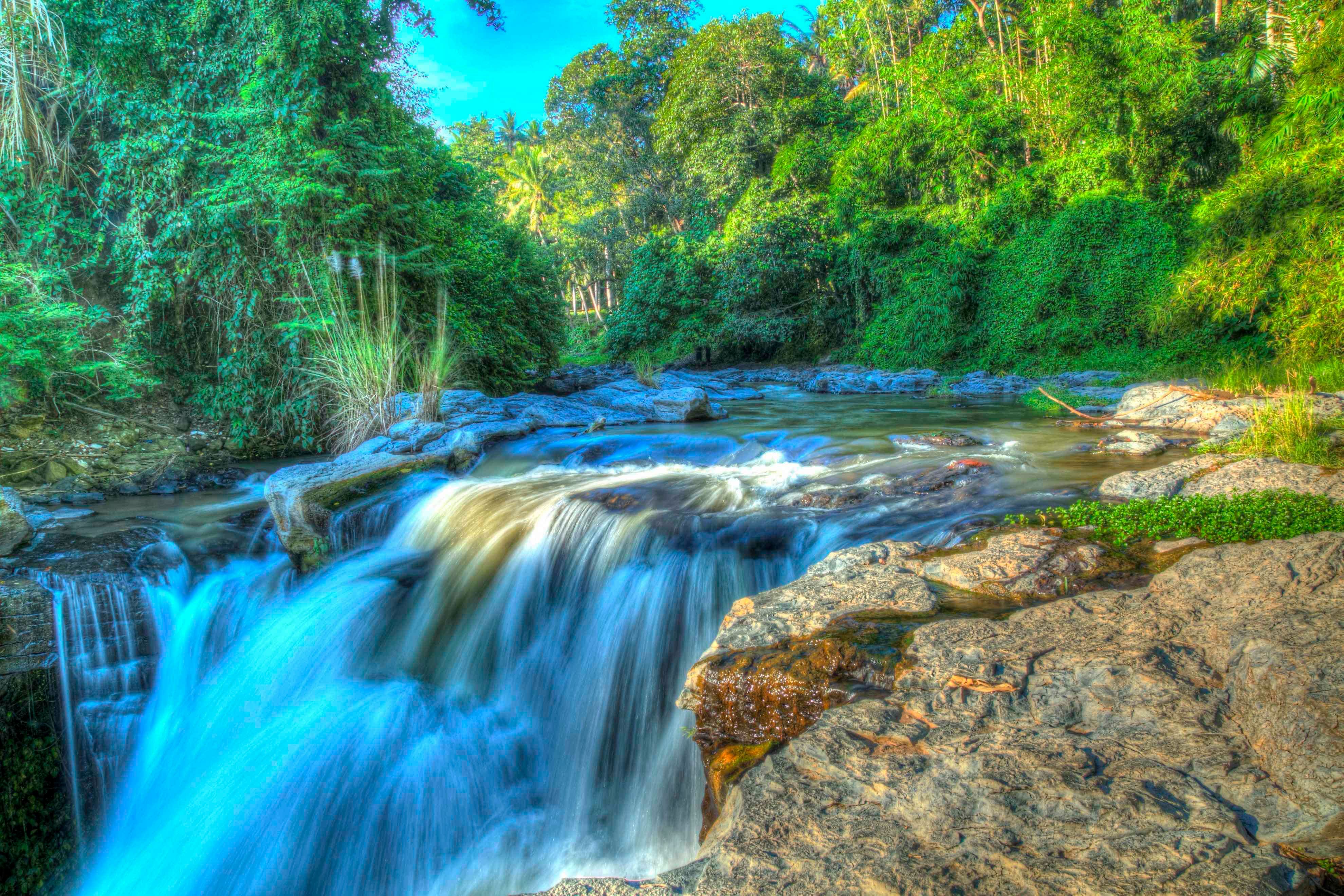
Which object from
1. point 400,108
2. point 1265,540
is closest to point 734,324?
point 400,108

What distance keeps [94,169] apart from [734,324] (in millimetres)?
16358

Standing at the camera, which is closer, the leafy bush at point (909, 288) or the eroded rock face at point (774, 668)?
the eroded rock face at point (774, 668)

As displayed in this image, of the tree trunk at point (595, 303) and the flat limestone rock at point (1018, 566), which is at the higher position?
the tree trunk at point (595, 303)

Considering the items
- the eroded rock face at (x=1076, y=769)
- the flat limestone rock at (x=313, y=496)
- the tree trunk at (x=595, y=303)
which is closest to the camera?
the eroded rock face at (x=1076, y=769)

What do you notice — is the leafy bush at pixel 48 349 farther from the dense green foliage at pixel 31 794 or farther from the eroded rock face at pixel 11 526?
the dense green foliage at pixel 31 794

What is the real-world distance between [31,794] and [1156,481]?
7045 mm

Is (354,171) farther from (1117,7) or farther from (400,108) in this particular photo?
(1117,7)

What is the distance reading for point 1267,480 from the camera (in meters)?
3.83

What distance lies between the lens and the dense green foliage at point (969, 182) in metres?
9.79

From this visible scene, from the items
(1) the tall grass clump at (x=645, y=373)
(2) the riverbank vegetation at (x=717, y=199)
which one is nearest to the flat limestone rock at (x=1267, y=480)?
(2) the riverbank vegetation at (x=717, y=199)

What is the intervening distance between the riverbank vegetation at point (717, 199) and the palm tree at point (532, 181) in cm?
1331

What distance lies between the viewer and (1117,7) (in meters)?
16.7

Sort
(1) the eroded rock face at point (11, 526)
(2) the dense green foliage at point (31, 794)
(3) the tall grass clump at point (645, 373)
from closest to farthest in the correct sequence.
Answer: (2) the dense green foliage at point (31, 794)
(1) the eroded rock face at point (11, 526)
(3) the tall grass clump at point (645, 373)

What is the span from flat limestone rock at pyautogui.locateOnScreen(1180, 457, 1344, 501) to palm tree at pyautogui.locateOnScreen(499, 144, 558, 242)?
1538 inches
